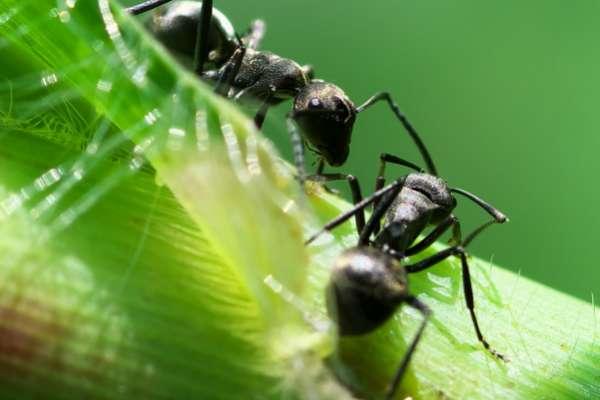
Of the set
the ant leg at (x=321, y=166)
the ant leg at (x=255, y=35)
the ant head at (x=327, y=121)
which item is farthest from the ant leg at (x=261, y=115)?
the ant leg at (x=255, y=35)

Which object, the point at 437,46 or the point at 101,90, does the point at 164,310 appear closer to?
the point at 101,90

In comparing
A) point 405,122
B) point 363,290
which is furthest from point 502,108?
point 363,290

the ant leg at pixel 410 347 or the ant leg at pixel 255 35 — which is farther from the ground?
the ant leg at pixel 255 35

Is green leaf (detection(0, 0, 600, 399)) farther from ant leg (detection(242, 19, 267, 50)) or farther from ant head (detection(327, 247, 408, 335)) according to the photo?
ant leg (detection(242, 19, 267, 50))

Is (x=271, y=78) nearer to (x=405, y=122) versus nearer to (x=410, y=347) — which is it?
(x=405, y=122)

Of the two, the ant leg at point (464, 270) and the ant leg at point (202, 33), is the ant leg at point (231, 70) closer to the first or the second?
the ant leg at point (202, 33)
